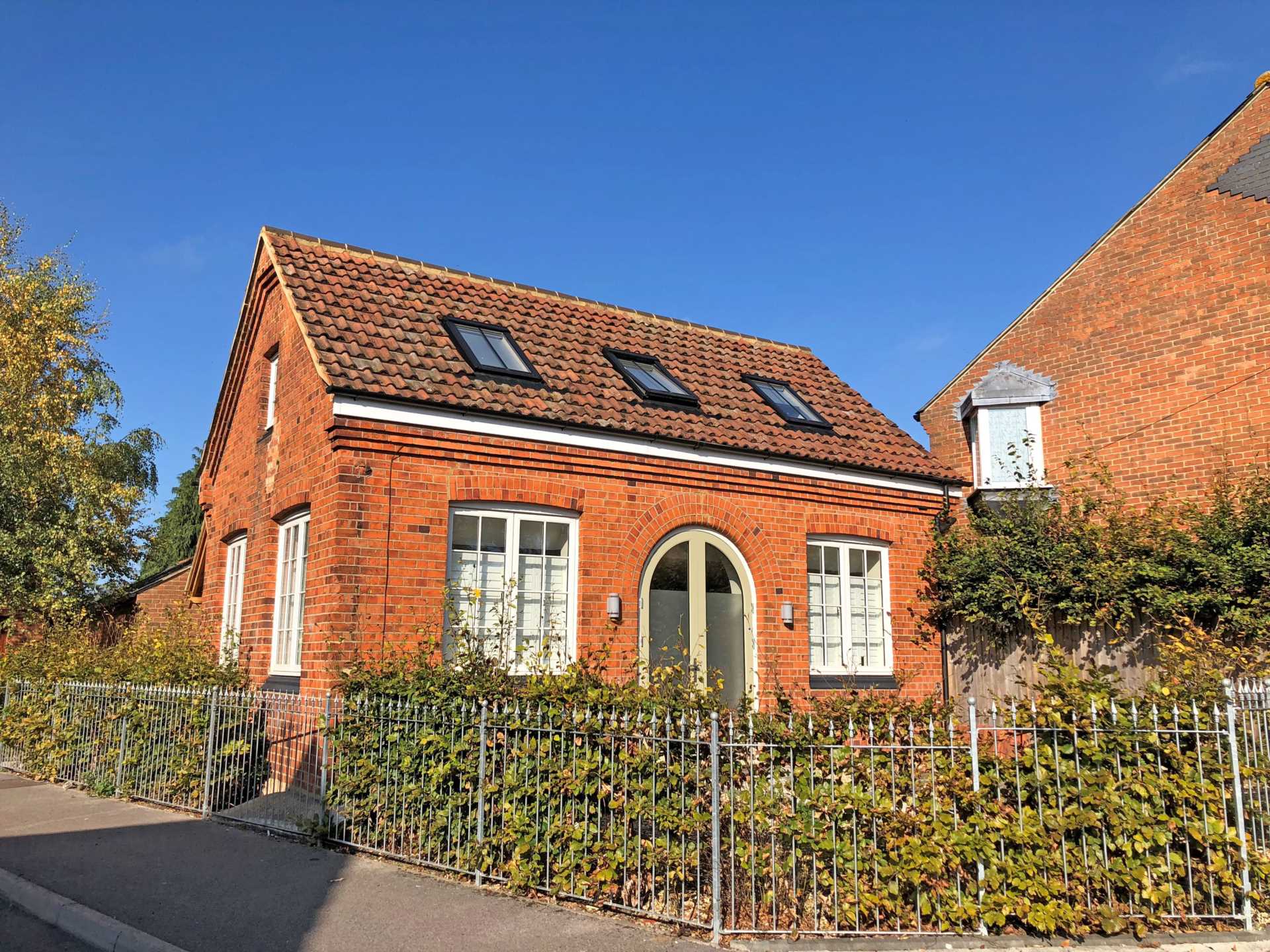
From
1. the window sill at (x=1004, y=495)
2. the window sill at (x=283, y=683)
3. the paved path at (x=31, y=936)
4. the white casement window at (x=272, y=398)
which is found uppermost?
the white casement window at (x=272, y=398)

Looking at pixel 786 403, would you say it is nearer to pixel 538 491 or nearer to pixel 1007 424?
pixel 1007 424

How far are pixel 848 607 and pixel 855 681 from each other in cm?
107

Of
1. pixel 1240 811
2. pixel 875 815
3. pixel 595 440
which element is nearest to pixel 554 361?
pixel 595 440

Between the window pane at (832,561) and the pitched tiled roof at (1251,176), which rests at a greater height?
the pitched tiled roof at (1251,176)

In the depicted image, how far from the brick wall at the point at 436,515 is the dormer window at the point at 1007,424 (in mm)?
2374

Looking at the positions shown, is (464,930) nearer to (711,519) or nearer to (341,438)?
(341,438)

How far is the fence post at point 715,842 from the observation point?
5.77 m

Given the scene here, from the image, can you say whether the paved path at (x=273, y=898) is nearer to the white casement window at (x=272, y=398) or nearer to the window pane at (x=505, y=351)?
the white casement window at (x=272, y=398)

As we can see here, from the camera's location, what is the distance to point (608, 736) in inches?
259

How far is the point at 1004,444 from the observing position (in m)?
16.2

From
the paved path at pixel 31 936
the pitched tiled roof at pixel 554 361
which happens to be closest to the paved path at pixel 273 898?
the paved path at pixel 31 936

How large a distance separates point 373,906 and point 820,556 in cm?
856

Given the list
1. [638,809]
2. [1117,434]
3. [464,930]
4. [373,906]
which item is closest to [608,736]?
[638,809]

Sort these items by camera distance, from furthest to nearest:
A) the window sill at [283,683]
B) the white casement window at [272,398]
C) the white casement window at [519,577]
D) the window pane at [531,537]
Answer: the white casement window at [272,398] < the window pane at [531,537] < the window sill at [283,683] < the white casement window at [519,577]
